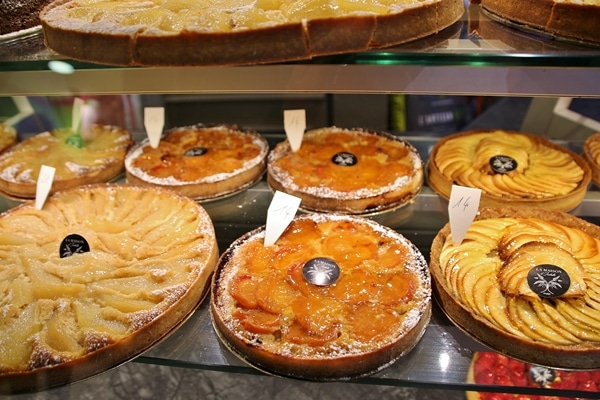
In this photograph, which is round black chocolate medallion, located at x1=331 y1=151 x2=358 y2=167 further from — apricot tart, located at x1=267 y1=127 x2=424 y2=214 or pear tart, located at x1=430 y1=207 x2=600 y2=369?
pear tart, located at x1=430 y1=207 x2=600 y2=369

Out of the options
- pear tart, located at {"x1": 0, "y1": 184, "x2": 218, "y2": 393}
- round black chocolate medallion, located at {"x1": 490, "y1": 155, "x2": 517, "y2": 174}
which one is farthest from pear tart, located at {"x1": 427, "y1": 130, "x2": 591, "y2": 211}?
pear tart, located at {"x1": 0, "y1": 184, "x2": 218, "y2": 393}

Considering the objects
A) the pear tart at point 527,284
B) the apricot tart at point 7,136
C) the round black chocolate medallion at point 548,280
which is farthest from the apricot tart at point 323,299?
the apricot tart at point 7,136

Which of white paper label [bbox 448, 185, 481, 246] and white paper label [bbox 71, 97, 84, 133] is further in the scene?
white paper label [bbox 71, 97, 84, 133]

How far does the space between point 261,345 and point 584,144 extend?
237cm

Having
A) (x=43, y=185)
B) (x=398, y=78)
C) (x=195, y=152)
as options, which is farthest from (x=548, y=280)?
(x=43, y=185)

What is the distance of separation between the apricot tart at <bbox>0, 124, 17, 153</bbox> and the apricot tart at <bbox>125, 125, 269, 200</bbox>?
93 centimetres

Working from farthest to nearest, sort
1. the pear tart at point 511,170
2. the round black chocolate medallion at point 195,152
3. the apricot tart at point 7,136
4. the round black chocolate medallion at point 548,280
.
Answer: the apricot tart at point 7,136
the round black chocolate medallion at point 195,152
the pear tart at point 511,170
the round black chocolate medallion at point 548,280

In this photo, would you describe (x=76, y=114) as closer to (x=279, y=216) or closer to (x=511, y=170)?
(x=279, y=216)

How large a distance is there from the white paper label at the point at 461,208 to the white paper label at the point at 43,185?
2.11 metres

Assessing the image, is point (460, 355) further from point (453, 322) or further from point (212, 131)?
point (212, 131)

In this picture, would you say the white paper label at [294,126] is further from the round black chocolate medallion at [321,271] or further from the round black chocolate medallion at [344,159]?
the round black chocolate medallion at [321,271]

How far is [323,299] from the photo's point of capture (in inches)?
84.7

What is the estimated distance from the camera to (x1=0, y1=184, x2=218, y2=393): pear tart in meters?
1.96

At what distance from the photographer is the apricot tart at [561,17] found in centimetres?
165
